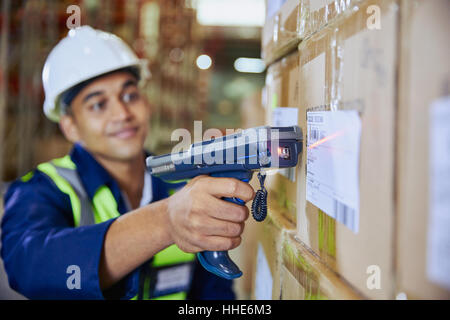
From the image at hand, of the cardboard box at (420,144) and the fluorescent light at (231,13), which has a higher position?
the fluorescent light at (231,13)

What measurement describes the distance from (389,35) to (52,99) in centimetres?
155

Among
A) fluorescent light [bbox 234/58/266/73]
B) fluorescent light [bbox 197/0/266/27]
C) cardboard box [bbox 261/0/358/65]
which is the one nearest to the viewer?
cardboard box [bbox 261/0/358/65]

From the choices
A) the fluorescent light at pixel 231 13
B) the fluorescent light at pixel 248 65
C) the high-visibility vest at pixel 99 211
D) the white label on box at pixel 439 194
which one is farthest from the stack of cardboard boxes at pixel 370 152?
the fluorescent light at pixel 248 65

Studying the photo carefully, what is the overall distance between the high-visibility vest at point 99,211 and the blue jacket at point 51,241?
0.02 meters

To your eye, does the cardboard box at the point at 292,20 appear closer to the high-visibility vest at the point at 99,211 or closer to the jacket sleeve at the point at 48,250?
the jacket sleeve at the point at 48,250

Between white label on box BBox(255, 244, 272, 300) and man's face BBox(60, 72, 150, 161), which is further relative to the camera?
man's face BBox(60, 72, 150, 161)

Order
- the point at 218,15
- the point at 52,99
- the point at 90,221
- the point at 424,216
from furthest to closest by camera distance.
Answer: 1. the point at 218,15
2. the point at 52,99
3. the point at 90,221
4. the point at 424,216

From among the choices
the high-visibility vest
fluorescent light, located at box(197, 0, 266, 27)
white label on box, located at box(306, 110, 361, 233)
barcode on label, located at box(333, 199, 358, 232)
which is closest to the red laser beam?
white label on box, located at box(306, 110, 361, 233)

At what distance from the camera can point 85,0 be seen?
4.02 meters

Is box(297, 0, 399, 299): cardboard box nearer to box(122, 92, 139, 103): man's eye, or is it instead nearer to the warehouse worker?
the warehouse worker

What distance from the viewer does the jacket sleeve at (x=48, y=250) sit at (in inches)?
36.8

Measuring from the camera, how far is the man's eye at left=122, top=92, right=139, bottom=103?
1.52 metres
